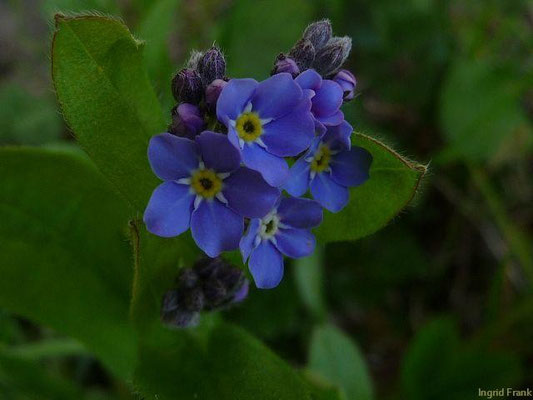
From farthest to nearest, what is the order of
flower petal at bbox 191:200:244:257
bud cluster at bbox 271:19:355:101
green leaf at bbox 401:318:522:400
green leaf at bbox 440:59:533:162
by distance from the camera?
green leaf at bbox 440:59:533:162 < green leaf at bbox 401:318:522:400 < bud cluster at bbox 271:19:355:101 < flower petal at bbox 191:200:244:257

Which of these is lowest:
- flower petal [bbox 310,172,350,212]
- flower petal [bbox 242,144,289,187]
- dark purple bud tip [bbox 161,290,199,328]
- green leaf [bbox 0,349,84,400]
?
green leaf [bbox 0,349,84,400]

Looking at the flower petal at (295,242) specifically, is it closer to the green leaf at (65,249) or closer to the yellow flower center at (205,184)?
the yellow flower center at (205,184)

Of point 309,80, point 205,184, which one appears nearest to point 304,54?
point 309,80

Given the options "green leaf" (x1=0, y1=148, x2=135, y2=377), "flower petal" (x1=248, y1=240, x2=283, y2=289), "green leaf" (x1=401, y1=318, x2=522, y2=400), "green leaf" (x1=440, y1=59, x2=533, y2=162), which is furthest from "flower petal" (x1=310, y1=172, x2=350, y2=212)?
"green leaf" (x1=440, y1=59, x2=533, y2=162)

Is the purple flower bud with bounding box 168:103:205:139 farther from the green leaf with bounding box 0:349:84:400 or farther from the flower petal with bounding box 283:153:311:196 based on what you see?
the green leaf with bounding box 0:349:84:400

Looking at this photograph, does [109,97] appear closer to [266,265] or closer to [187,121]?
[187,121]

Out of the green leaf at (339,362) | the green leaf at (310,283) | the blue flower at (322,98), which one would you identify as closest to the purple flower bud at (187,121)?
the blue flower at (322,98)
